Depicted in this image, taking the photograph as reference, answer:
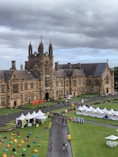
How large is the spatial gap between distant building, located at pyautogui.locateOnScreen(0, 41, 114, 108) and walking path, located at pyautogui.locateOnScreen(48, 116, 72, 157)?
25.4 m

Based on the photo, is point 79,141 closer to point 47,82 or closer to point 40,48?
point 47,82

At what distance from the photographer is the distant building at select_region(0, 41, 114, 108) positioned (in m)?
86.5

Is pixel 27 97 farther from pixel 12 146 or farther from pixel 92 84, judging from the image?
pixel 12 146

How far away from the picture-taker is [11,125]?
5859 centimetres

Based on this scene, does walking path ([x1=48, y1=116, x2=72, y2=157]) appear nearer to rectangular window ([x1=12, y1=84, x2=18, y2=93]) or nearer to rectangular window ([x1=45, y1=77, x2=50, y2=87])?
rectangular window ([x1=12, y1=84, x2=18, y2=93])

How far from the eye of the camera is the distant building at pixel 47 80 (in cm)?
8650

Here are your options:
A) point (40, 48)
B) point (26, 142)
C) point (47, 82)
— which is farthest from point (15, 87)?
point (26, 142)

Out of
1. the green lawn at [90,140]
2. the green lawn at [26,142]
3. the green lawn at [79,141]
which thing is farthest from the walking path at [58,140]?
the green lawn at [90,140]

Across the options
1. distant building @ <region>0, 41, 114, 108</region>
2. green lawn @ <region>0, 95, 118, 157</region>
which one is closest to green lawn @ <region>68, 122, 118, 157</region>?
green lawn @ <region>0, 95, 118, 157</region>

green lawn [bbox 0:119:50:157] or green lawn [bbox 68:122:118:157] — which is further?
green lawn [bbox 0:119:50:157]

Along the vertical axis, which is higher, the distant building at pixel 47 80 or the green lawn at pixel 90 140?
the distant building at pixel 47 80

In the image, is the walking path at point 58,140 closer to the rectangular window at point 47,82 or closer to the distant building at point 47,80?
the distant building at point 47,80

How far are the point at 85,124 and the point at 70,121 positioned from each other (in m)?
4.37

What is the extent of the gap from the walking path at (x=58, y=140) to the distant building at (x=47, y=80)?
25.4m
